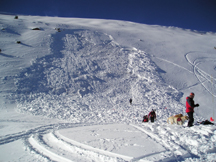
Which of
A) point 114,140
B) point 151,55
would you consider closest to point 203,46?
point 151,55

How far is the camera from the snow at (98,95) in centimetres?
416

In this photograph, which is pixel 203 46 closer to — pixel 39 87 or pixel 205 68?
pixel 205 68

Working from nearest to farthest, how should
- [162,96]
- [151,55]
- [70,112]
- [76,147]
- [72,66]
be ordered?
[76,147] → [70,112] → [162,96] → [72,66] → [151,55]

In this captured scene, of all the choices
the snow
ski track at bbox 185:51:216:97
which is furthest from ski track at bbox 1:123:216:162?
ski track at bbox 185:51:216:97

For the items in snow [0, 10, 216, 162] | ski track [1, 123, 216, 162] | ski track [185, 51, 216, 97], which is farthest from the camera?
ski track [185, 51, 216, 97]

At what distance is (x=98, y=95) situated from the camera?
15219 mm

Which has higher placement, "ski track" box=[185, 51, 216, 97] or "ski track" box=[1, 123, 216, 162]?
"ski track" box=[185, 51, 216, 97]

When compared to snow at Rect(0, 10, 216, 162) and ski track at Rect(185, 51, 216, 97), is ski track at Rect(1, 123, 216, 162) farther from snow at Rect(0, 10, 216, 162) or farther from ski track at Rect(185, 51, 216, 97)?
ski track at Rect(185, 51, 216, 97)

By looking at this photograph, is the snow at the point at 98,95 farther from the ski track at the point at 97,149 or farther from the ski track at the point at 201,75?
the ski track at the point at 201,75

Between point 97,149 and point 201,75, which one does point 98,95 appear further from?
point 201,75

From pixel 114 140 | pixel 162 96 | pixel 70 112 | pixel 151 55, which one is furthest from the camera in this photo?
pixel 151 55

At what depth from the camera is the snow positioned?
4.16m

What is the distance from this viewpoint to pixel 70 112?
11258 mm

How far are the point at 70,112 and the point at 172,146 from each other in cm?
874
